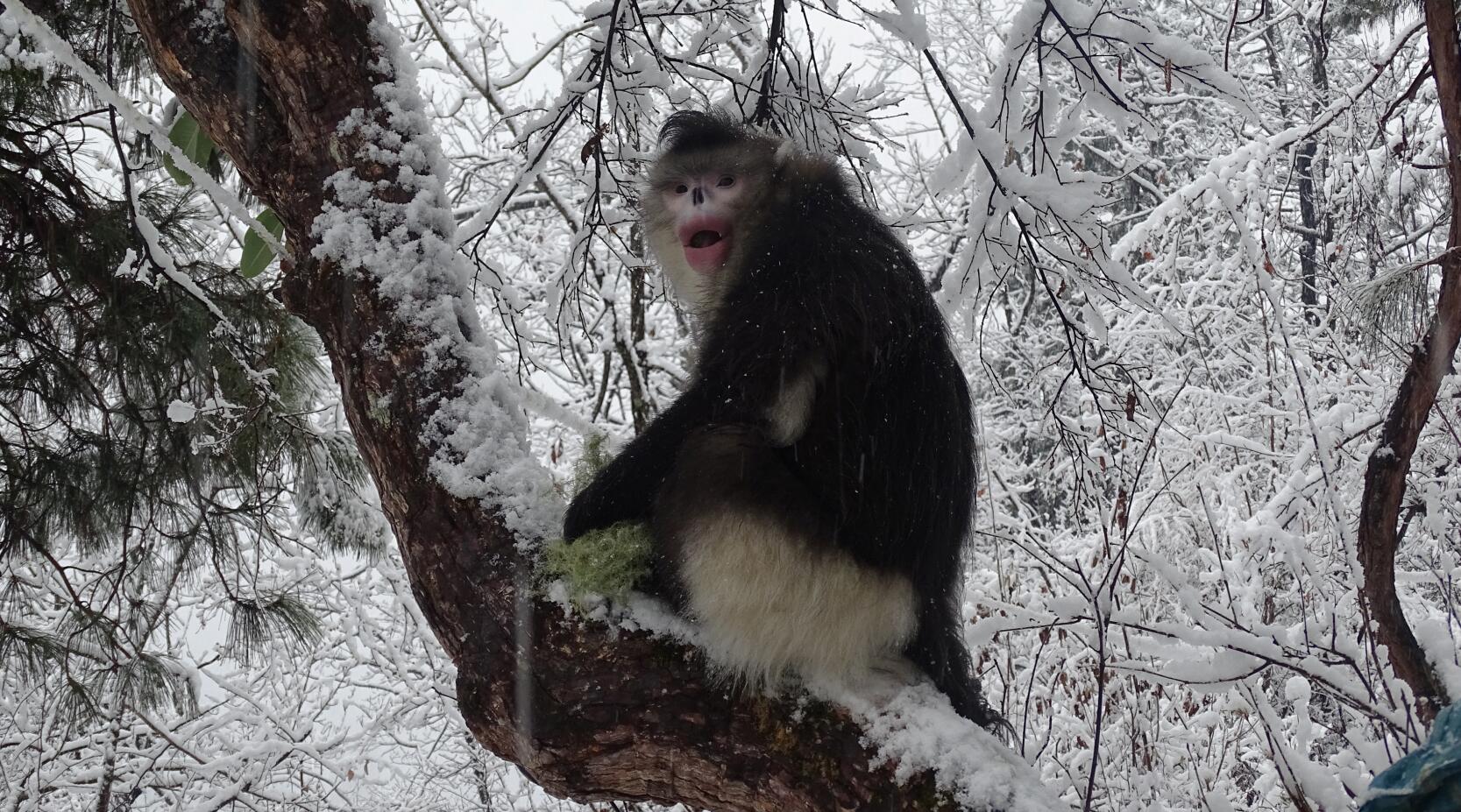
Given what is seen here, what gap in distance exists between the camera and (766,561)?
2.26m

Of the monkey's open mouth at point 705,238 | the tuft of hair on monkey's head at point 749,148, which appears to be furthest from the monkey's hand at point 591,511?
the tuft of hair on monkey's head at point 749,148

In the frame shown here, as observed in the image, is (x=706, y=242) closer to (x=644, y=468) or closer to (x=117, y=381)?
(x=644, y=468)

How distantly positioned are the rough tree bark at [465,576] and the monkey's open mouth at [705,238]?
2.71ft

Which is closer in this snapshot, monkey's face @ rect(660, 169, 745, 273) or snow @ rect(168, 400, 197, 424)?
monkey's face @ rect(660, 169, 745, 273)

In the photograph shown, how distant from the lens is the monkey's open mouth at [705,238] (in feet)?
8.92

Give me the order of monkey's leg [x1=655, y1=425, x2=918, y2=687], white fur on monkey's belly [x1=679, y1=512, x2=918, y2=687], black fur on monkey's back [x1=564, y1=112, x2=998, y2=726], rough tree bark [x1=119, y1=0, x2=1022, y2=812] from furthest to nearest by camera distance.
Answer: black fur on monkey's back [x1=564, y1=112, x2=998, y2=726] → monkey's leg [x1=655, y1=425, x2=918, y2=687] → white fur on monkey's belly [x1=679, y1=512, x2=918, y2=687] → rough tree bark [x1=119, y1=0, x2=1022, y2=812]

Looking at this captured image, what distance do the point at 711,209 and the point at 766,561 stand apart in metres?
1.02

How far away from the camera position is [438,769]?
9.14m

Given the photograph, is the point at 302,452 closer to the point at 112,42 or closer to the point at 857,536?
the point at 112,42

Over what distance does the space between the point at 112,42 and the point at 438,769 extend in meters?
7.37

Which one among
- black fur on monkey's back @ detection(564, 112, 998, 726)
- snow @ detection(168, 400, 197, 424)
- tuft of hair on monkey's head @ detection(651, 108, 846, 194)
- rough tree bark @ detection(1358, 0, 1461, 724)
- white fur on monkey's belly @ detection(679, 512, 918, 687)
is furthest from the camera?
snow @ detection(168, 400, 197, 424)

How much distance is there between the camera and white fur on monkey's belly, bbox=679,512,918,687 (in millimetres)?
2021

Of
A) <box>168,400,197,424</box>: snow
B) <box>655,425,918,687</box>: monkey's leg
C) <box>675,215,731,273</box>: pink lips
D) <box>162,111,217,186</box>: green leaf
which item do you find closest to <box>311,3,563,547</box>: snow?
<box>655,425,918,687</box>: monkey's leg

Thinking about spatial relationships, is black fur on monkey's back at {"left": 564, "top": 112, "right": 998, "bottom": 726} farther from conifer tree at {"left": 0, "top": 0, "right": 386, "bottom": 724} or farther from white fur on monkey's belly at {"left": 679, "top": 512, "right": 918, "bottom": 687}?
conifer tree at {"left": 0, "top": 0, "right": 386, "bottom": 724}
